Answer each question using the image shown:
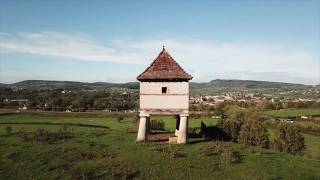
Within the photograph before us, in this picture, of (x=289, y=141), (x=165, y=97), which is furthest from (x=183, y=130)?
(x=289, y=141)

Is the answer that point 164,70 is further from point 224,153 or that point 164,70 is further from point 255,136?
point 255,136

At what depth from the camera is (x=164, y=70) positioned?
33.5m

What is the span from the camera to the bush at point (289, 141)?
139ft

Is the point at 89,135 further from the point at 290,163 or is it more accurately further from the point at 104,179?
the point at 290,163

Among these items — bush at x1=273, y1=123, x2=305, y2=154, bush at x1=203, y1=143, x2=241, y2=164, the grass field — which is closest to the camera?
the grass field

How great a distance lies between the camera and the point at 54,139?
3459 cm

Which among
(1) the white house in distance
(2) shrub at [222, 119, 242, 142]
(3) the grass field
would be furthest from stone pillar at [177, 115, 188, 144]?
(2) shrub at [222, 119, 242, 142]

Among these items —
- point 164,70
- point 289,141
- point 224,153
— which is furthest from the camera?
point 289,141

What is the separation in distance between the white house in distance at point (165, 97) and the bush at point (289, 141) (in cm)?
1531

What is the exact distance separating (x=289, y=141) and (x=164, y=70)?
17.6 meters

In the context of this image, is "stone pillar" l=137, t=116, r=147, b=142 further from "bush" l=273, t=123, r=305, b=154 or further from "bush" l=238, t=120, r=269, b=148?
"bush" l=273, t=123, r=305, b=154

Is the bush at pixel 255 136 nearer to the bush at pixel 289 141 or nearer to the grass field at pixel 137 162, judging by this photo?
the bush at pixel 289 141

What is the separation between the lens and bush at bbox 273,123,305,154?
42431mm

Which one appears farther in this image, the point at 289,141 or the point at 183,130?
the point at 289,141
